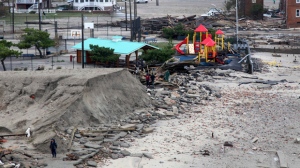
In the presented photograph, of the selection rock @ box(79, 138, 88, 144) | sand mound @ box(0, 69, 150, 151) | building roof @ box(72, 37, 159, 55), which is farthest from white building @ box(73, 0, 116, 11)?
rock @ box(79, 138, 88, 144)

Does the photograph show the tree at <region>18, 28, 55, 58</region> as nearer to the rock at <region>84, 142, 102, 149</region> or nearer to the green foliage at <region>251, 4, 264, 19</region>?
the rock at <region>84, 142, 102, 149</region>

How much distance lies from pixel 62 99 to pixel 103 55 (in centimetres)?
1718

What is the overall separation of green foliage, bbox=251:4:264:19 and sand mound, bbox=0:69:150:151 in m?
65.8

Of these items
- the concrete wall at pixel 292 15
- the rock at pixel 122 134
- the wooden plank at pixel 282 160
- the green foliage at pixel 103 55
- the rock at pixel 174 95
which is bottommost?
the wooden plank at pixel 282 160

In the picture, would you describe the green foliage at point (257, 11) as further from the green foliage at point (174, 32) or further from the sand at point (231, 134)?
the sand at point (231, 134)

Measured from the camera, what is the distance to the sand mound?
24812mm

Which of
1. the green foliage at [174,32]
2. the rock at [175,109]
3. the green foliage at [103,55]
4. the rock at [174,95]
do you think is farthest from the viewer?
the green foliage at [174,32]

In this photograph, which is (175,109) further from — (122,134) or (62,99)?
(62,99)

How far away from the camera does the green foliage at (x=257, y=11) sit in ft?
304

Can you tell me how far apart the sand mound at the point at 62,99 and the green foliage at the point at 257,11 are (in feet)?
216

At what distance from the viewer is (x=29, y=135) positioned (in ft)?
77.8

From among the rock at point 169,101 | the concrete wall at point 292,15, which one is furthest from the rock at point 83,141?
the concrete wall at point 292,15

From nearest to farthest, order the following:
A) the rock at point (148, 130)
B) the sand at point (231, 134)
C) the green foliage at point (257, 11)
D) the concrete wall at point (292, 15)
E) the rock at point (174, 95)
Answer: the sand at point (231, 134)
the rock at point (148, 130)
the rock at point (174, 95)
the concrete wall at point (292, 15)
the green foliage at point (257, 11)

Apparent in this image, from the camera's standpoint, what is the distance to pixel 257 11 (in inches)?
3681
